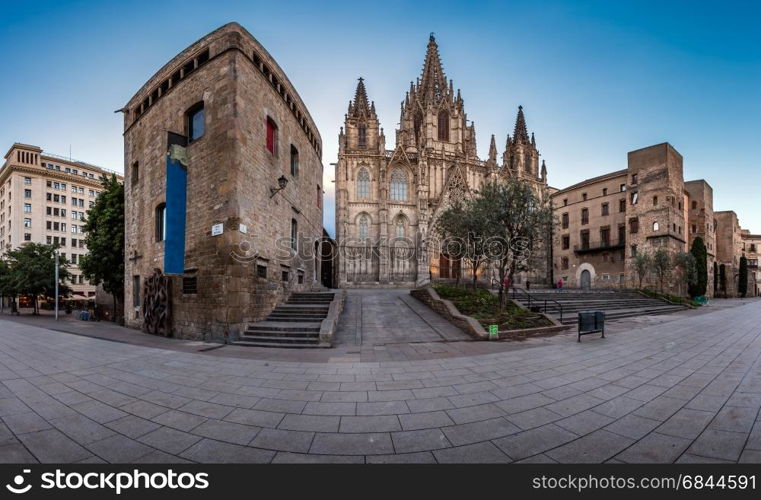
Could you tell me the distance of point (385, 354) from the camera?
7520mm

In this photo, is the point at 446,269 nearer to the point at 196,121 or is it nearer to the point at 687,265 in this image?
the point at 687,265

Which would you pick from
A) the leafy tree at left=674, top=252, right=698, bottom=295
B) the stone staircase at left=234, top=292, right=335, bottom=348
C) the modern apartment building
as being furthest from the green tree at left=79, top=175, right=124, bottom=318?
the leafy tree at left=674, top=252, right=698, bottom=295

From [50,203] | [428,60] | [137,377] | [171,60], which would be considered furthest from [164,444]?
[50,203]

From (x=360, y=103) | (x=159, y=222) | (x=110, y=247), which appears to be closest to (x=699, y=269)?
(x=360, y=103)

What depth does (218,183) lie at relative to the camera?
1048 cm

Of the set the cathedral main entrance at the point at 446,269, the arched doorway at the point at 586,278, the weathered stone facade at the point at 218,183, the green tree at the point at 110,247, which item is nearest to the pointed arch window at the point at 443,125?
the cathedral main entrance at the point at 446,269

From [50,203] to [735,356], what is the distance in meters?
78.1

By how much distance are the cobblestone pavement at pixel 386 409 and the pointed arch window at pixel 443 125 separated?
36643 mm

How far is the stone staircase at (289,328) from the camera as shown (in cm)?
888

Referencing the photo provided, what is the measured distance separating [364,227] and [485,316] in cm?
2359

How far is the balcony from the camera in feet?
125

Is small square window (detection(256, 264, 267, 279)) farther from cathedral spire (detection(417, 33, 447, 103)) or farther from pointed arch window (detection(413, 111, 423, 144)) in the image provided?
cathedral spire (detection(417, 33, 447, 103))

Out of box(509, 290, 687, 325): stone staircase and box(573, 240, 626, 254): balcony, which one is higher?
box(573, 240, 626, 254): balcony

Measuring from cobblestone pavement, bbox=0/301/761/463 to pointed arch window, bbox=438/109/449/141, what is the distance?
36.6m
